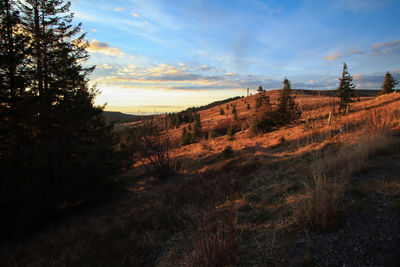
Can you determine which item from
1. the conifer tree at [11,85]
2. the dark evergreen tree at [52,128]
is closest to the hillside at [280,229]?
the dark evergreen tree at [52,128]

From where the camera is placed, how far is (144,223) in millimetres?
5414

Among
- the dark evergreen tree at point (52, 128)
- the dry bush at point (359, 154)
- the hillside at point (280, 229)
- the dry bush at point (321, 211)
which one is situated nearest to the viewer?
the hillside at point (280, 229)

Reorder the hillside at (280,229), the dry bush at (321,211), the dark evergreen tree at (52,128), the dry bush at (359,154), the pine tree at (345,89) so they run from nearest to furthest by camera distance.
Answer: the hillside at (280,229) → the dry bush at (321,211) → the dry bush at (359,154) → the dark evergreen tree at (52,128) → the pine tree at (345,89)

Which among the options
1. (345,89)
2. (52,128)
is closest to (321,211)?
(52,128)

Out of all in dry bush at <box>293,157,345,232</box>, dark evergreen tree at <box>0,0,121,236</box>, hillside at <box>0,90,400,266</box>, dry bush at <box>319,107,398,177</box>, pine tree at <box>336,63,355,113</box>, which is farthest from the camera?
pine tree at <box>336,63,355,113</box>

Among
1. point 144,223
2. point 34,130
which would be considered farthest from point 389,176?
point 34,130

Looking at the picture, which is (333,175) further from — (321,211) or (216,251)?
(216,251)

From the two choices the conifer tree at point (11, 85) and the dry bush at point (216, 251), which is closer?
the dry bush at point (216, 251)

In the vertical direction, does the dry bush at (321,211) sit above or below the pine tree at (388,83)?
below

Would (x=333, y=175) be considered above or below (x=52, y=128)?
below

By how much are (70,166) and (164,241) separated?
741cm

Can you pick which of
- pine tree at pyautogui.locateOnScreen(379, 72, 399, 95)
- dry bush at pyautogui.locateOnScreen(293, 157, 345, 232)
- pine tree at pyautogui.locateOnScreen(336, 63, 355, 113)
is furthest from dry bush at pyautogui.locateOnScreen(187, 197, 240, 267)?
pine tree at pyautogui.locateOnScreen(379, 72, 399, 95)

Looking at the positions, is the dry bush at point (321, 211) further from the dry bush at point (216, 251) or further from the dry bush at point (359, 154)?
the dry bush at point (359, 154)

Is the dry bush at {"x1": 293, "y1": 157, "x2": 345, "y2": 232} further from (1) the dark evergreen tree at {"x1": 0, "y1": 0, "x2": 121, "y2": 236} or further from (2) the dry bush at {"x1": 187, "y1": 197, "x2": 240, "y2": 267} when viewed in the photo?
(1) the dark evergreen tree at {"x1": 0, "y1": 0, "x2": 121, "y2": 236}
